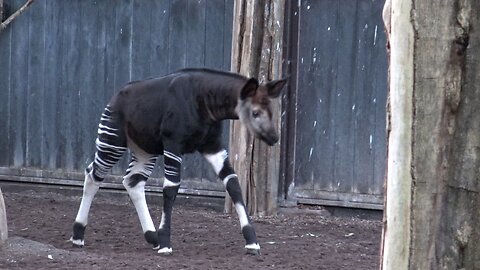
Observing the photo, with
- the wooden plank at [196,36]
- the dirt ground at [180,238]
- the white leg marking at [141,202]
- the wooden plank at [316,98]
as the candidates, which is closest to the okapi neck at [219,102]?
the white leg marking at [141,202]

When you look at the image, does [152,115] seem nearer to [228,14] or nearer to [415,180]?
[228,14]

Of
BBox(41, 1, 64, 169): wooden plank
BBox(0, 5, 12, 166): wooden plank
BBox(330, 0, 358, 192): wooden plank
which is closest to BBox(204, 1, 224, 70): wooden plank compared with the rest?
BBox(330, 0, 358, 192): wooden plank

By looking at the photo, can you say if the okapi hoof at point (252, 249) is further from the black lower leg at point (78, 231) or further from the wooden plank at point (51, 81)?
the wooden plank at point (51, 81)

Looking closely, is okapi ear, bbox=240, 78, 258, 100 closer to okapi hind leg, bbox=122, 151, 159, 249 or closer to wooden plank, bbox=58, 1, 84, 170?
okapi hind leg, bbox=122, 151, 159, 249

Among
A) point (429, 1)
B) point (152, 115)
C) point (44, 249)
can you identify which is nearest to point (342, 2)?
point (152, 115)

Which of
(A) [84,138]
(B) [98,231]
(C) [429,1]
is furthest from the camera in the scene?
(A) [84,138]

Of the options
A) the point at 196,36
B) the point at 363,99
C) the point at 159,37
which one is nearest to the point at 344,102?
the point at 363,99

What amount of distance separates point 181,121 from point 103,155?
74 cm

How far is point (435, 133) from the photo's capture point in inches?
109

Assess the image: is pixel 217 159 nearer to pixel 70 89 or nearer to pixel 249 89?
pixel 249 89

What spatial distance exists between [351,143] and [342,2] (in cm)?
118

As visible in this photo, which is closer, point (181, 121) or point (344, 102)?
point (181, 121)

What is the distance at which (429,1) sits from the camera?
2.73 m

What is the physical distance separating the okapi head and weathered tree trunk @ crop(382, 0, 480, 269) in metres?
3.52
